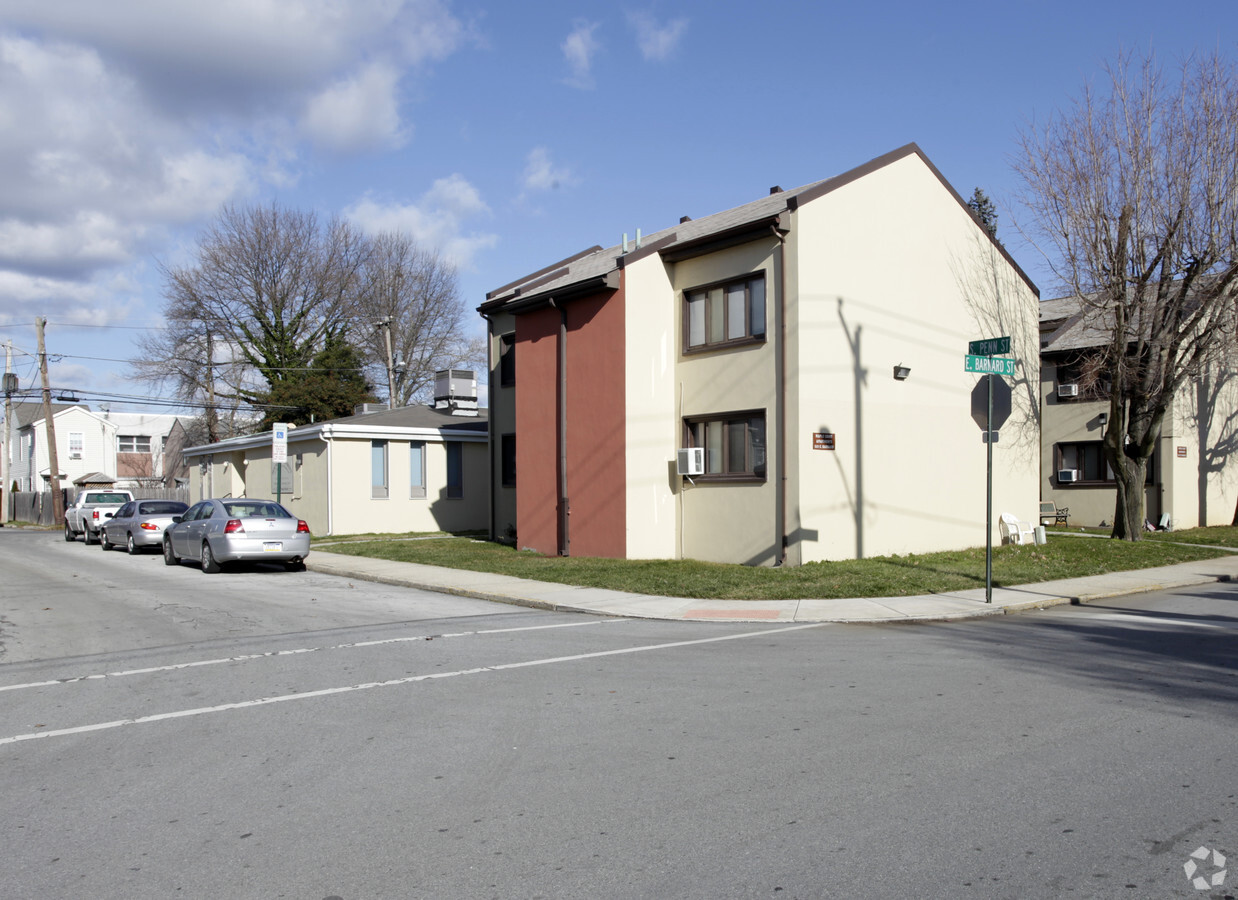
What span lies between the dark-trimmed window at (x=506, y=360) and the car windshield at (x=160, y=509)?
871 cm

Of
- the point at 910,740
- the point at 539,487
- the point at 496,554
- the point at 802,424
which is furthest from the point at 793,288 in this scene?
the point at 910,740

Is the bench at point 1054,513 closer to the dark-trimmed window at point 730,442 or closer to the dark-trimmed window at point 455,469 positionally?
the dark-trimmed window at point 730,442

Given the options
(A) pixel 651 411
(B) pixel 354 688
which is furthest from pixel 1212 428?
(B) pixel 354 688

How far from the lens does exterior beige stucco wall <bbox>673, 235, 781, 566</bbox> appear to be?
17828 millimetres

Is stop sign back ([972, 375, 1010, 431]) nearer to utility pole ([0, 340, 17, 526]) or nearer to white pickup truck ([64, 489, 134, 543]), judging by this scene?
white pickup truck ([64, 489, 134, 543])

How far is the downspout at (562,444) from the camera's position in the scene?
20.1 metres

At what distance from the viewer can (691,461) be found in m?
18.8

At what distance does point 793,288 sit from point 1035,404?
9702mm

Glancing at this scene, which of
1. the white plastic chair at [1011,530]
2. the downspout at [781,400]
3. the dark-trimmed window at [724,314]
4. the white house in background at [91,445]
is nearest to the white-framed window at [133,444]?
the white house in background at [91,445]

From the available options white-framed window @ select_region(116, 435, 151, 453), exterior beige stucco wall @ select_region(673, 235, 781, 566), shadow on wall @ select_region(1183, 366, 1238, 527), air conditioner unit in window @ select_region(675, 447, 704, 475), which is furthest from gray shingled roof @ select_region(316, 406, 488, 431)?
white-framed window @ select_region(116, 435, 151, 453)

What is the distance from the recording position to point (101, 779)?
581 cm

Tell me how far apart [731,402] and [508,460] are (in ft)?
29.6

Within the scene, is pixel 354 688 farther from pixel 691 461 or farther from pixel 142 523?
pixel 142 523

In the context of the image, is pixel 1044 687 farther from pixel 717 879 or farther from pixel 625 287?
pixel 625 287
